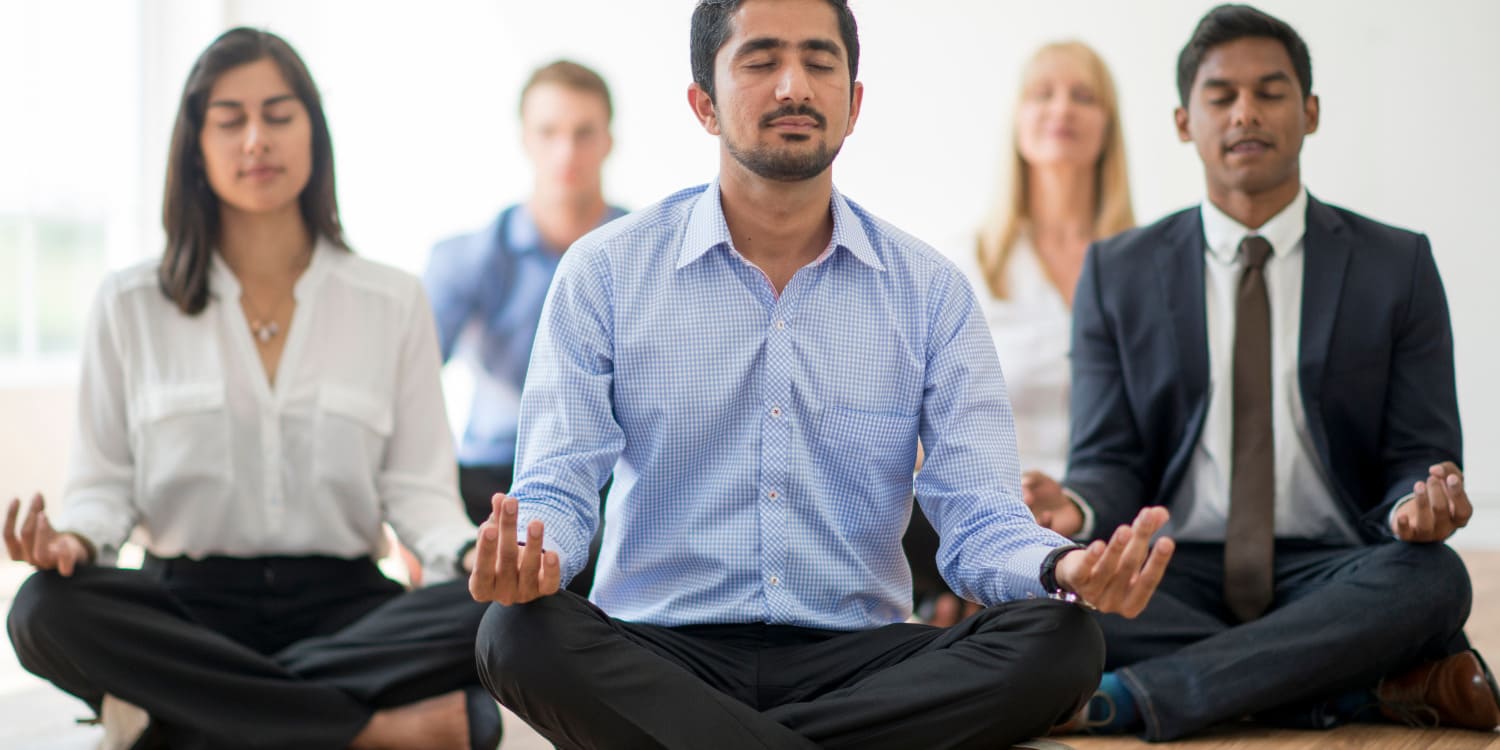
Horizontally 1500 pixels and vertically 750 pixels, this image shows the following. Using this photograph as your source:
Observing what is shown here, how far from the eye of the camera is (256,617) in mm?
2645

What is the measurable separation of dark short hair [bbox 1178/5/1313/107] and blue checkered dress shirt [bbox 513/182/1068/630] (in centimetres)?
102

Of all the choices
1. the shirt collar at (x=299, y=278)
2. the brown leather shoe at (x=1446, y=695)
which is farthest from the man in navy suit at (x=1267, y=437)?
the shirt collar at (x=299, y=278)

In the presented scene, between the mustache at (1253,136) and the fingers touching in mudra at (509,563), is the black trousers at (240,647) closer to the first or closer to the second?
the fingers touching in mudra at (509,563)

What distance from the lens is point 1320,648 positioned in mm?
2555

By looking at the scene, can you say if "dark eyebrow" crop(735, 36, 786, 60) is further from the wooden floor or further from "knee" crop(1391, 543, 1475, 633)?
"knee" crop(1391, 543, 1475, 633)

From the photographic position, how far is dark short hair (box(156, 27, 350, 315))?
9.10 feet

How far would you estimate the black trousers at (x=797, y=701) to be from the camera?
1791 millimetres

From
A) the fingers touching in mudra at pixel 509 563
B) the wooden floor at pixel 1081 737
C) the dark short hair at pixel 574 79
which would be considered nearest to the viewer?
the fingers touching in mudra at pixel 509 563

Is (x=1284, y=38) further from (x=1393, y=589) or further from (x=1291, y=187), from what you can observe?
(x=1393, y=589)

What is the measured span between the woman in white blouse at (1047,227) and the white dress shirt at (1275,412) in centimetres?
76

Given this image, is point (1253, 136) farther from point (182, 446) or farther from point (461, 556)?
point (182, 446)

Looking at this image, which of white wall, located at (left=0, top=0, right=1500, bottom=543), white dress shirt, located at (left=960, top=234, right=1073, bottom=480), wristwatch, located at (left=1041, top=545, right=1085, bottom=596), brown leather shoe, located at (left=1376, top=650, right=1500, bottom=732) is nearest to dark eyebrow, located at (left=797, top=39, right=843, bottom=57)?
wristwatch, located at (left=1041, top=545, right=1085, bottom=596)

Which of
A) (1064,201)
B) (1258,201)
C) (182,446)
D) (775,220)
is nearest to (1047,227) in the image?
(1064,201)

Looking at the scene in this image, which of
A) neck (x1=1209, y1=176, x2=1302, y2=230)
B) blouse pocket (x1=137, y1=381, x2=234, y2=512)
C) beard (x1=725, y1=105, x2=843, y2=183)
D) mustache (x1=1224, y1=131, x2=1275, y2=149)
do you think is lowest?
blouse pocket (x1=137, y1=381, x2=234, y2=512)
